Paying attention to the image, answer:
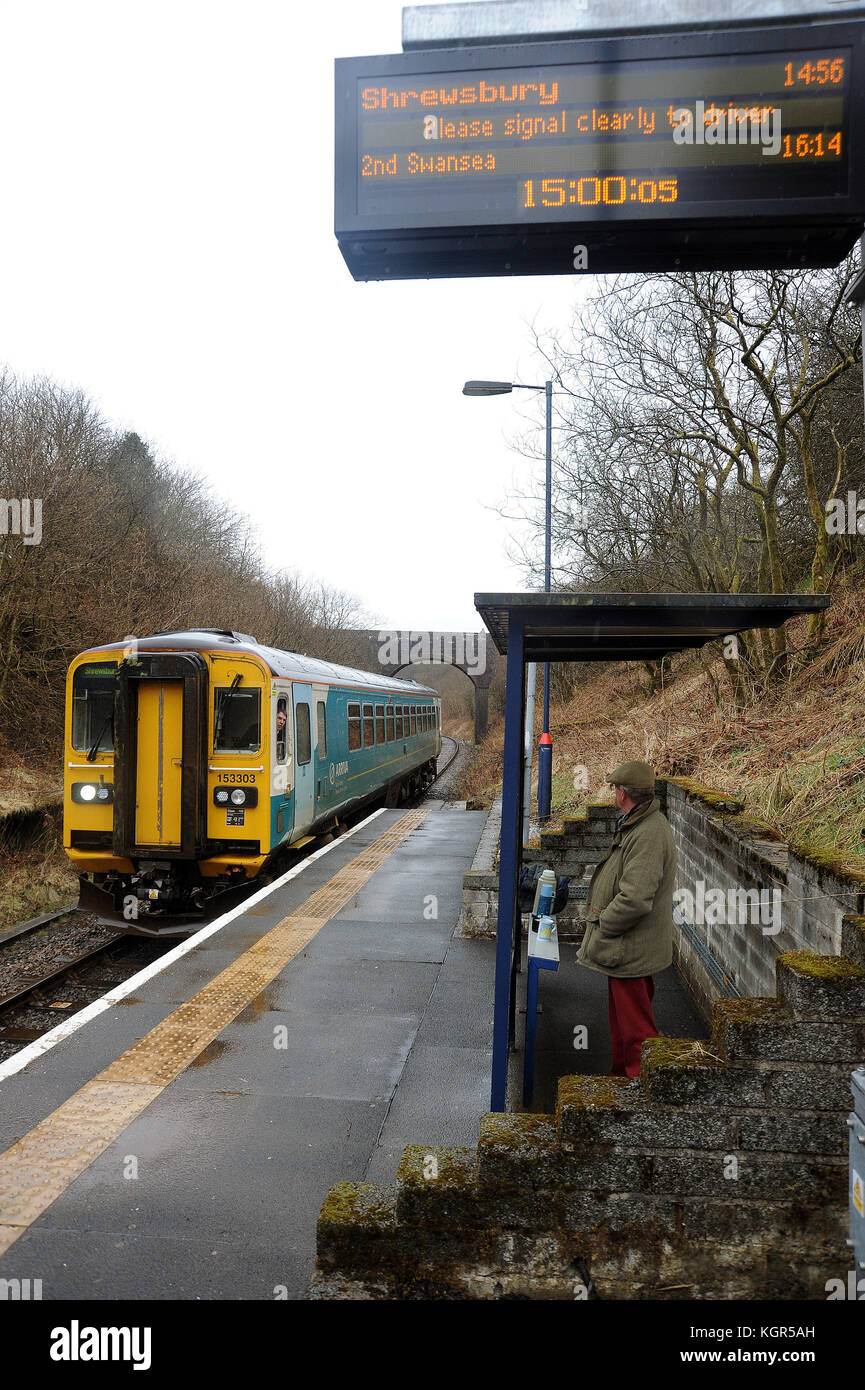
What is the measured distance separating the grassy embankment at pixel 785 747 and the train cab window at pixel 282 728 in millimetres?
3892

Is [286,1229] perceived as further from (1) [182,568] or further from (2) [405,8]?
(1) [182,568]

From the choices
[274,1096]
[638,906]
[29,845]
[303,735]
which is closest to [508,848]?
[638,906]

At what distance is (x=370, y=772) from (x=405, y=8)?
570 inches

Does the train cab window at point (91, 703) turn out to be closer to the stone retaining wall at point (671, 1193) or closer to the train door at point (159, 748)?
the train door at point (159, 748)

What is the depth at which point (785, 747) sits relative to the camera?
7375mm

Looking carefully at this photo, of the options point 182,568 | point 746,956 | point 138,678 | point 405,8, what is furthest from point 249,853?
point 182,568

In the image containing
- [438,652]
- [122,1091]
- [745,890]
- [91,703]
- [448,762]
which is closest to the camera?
[122,1091]

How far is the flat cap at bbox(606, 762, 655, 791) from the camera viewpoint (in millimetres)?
4480

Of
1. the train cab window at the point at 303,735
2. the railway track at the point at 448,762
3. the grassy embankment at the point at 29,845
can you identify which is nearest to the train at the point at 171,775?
the train cab window at the point at 303,735

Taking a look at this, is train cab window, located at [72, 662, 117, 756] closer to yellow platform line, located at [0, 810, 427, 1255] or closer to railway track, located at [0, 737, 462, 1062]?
railway track, located at [0, 737, 462, 1062]

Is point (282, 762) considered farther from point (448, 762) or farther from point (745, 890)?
point (448, 762)

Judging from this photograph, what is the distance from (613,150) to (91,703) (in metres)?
7.62

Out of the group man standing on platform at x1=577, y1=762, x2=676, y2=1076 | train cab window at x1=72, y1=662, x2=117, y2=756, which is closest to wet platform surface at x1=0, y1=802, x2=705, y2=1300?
man standing on platform at x1=577, y1=762, x2=676, y2=1076

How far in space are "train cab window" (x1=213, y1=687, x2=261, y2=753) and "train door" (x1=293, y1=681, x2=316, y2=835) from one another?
1408 mm
